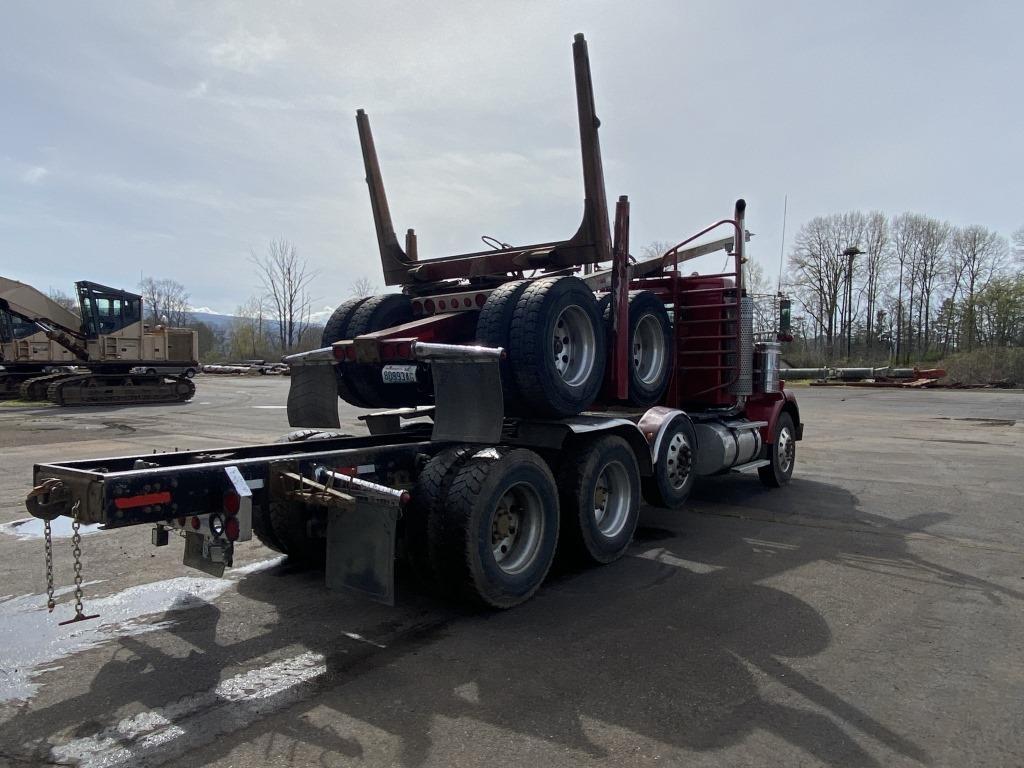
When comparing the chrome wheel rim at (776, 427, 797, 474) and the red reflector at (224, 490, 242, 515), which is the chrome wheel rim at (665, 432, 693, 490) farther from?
the red reflector at (224, 490, 242, 515)

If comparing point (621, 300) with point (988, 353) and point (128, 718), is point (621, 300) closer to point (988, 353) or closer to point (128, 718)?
point (128, 718)

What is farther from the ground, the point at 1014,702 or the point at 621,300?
the point at 621,300

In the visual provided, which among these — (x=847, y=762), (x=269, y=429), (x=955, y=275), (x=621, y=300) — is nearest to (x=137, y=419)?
(x=269, y=429)

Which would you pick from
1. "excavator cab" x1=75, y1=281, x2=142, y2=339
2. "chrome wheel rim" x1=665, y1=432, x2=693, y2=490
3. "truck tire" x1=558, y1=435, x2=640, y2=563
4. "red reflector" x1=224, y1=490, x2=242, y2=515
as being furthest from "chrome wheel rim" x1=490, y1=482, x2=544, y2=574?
"excavator cab" x1=75, y1=281, x2=142, y2=339

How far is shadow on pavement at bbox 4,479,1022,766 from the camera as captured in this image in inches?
131

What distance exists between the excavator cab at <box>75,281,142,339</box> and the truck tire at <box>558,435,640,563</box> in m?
26.2

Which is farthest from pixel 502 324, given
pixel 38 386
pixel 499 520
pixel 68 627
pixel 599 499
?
pixel 38 386

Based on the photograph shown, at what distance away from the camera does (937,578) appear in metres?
5.77

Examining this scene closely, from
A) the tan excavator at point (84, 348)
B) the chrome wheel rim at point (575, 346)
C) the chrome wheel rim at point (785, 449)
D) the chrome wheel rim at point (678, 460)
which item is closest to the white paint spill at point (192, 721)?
the chrome wheel rim at point (575, 346)

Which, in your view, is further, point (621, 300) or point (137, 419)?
point (137, 419)

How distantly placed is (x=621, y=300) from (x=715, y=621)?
2874mm

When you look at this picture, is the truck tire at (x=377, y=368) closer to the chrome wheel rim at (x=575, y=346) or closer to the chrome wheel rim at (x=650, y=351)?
the chrome wheel rim at (x=575, y=346)

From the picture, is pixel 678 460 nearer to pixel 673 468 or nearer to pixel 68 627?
pixel 673 468

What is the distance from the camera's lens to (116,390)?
26906 millimetres
